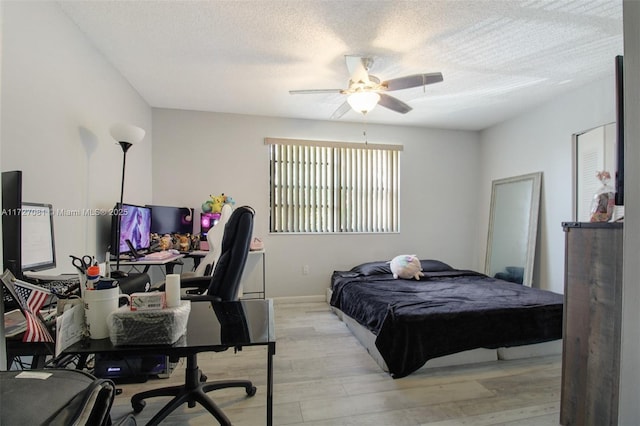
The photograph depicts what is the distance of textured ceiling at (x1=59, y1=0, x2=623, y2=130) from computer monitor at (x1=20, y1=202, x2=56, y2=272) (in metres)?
1.40

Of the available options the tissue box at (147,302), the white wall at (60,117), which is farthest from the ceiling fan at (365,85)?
the tissue box at (147,302)

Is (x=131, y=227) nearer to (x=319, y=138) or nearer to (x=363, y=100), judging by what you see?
(x=363, y=100)

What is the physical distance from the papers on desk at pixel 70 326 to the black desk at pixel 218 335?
0.07 feet

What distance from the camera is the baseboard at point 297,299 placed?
392cm

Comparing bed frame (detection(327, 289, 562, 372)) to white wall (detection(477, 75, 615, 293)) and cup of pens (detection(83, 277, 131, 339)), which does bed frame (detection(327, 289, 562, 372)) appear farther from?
cup of pens (detection(83, 277, 131, 339))

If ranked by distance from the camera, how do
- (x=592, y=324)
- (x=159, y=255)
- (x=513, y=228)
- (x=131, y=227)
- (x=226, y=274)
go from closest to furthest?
1. (x=592, y=324)
2. (x=226, y=274)
3. (x=131, y=227)
4. (x=159, y=255)
5. (x=513, y=228)

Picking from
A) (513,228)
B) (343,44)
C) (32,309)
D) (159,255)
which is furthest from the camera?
(513,228)

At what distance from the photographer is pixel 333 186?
4.23 metres

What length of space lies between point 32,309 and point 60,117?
1564mm

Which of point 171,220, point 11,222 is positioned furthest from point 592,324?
point 171,220

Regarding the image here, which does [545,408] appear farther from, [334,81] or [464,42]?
[334,81]

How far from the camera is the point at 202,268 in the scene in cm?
237

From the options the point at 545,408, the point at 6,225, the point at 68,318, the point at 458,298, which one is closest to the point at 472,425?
the point at 545,408

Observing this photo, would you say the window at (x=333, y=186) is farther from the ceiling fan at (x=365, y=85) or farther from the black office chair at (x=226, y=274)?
the black office chair at (x=226, y=274)
